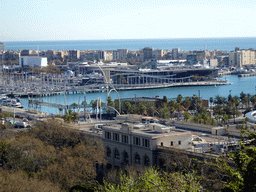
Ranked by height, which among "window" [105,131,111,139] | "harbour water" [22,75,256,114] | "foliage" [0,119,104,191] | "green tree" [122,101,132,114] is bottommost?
"harbour water" [22,75,256,114]

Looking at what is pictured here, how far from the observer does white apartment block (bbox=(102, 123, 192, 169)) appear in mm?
12008

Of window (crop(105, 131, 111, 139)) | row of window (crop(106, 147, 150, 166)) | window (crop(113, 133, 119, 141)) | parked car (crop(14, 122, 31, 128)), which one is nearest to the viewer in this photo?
row of window (crop(106, 147, 150, 166))

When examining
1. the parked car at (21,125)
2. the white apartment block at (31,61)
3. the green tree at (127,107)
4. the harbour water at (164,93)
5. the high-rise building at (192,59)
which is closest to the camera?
the parked car at (21,125)

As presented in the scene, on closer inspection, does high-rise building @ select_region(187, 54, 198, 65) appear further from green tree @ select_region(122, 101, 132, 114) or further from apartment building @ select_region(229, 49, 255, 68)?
green tree @ select_region(122, 101, 132, 114)

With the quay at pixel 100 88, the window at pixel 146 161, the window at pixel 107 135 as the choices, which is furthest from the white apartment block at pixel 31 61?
the window at pixel 146 161

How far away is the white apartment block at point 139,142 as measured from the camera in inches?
473

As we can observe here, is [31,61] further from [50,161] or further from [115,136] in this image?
[50,161]

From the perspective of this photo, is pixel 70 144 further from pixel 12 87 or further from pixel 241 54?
pixel 241 54

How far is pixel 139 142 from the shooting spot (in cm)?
1236

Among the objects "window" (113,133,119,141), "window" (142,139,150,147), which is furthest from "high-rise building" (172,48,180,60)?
"window" (142,139,150,147)

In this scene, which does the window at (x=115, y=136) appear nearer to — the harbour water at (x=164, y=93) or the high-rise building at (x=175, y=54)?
the harbour water at (x=164, y=93)

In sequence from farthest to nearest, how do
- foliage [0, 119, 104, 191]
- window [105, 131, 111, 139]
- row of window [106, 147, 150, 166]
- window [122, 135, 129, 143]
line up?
window [105, 131, 111, 139], window [122, 135, 129, 143], row of window [106, 147, 150, 166], foliage [0, 119, 104, 191]

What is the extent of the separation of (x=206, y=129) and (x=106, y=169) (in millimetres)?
3684

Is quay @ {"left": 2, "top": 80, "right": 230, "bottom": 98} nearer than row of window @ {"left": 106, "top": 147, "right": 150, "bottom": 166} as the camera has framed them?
No
